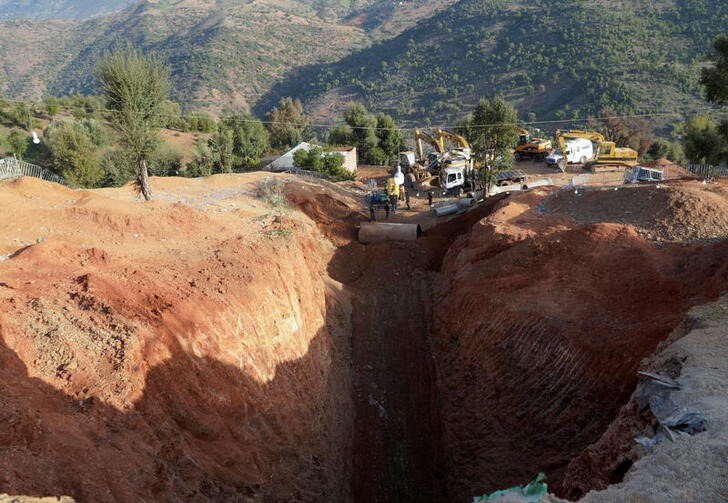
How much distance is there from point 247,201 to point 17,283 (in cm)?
1710

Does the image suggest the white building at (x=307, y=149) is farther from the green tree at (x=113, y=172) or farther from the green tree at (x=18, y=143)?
the green tree at (x=18, y=143)

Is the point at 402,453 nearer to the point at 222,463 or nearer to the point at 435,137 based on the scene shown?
the point at 222,463

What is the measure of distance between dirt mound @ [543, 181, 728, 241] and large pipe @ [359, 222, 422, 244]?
7121 millimetres

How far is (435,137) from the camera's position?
41.4 meters

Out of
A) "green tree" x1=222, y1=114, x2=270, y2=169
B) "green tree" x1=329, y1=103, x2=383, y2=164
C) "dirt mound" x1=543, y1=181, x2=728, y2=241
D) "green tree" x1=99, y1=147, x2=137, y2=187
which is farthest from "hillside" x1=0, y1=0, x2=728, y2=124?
"green tree" x1=99, y1=147, x2=137, y2=187

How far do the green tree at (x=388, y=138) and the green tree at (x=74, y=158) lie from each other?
29390mm

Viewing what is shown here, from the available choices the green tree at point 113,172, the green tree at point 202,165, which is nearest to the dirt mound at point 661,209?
the green tree at point 202,165

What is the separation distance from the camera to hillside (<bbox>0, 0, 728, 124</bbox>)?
76812 mm

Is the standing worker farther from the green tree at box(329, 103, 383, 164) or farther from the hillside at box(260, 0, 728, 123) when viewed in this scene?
the hillside at box(260, 0, 728, 123)

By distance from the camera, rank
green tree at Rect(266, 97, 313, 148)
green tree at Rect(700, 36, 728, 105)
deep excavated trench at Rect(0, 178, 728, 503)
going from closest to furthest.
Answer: deep excavated trench at Rect(0, 178, 728, 503) → green tree at Rect(700, 36, 728, 105) → green tree at Rect(266, 97, 313, 148)

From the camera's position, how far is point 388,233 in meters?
26.6

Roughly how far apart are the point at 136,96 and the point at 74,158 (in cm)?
2177

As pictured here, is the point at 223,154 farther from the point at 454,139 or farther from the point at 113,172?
the point at 454,139

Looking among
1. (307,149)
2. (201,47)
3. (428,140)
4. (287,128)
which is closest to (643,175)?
(428,140)
